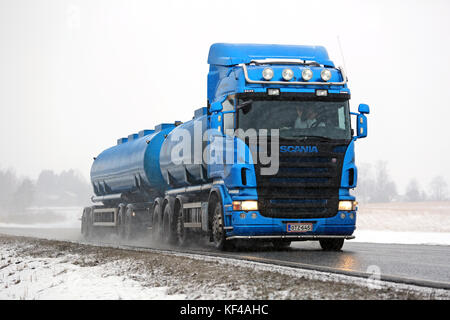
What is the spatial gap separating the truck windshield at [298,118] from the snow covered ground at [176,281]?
126 inches

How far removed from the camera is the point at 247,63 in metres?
17.5

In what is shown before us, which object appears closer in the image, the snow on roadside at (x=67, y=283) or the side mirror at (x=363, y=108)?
the snow on roadside at (x=67, y=283)

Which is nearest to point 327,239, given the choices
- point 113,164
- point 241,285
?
point 241,285

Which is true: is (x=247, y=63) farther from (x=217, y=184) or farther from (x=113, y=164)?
(x=113, y=164)

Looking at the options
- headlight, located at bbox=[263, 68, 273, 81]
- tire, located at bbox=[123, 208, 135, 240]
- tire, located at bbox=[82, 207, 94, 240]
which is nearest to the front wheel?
headlight, located at bbox=[263, 68, 273, 81]

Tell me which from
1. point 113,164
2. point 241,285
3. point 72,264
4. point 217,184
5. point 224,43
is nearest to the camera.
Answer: point 241,285

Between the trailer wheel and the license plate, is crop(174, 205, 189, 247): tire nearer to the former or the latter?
the license plate

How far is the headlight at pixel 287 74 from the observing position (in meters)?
16.6

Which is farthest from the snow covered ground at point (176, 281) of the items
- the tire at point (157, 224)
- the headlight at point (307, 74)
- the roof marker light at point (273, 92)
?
the tire at point (157, 224)

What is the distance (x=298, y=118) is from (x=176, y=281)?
256 inches

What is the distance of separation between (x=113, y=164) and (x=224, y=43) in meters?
11.9

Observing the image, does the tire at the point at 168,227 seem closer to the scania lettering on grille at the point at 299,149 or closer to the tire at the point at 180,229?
the tire at the point at 180,229
